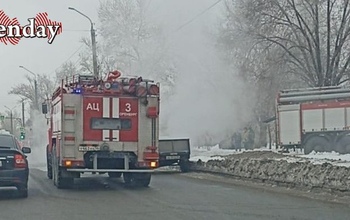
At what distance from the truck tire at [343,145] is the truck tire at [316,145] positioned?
47 centimetres

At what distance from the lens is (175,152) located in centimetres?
2523

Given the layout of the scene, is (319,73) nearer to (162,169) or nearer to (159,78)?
(159,78)

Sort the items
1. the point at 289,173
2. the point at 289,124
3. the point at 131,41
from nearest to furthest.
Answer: the point at 289,173, the point at 289,124, the point at 131,41

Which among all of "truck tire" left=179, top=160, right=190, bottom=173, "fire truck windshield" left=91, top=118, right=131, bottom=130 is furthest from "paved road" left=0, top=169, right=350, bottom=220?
"truck tire" left=179, top=160, right=190, bottom=173

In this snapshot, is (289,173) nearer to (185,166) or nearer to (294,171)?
(294,171)

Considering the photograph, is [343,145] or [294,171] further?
[343,145]

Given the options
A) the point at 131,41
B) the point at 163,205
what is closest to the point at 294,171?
the point at 163,205

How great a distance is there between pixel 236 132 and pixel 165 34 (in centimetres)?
722

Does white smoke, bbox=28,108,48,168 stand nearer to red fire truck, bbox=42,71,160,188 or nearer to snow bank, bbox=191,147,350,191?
snow bank, bbox=191,147,350,191

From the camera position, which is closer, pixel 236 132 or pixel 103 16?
pixel 236 132

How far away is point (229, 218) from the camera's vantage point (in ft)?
35.4

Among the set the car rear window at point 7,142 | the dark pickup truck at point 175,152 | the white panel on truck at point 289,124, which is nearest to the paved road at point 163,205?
the car rear window at point 7,142

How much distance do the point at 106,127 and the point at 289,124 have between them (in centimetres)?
1676

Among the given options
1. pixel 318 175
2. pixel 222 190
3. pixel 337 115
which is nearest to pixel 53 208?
pixel 222 190
